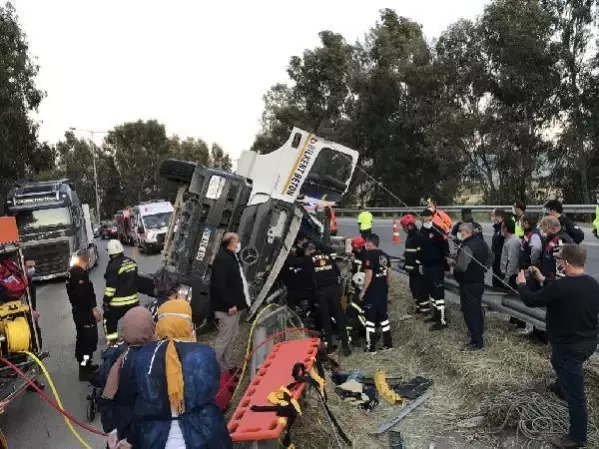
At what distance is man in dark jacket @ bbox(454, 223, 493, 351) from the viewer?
7.48 meters

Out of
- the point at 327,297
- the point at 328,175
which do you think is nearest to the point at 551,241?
the point at 327,297

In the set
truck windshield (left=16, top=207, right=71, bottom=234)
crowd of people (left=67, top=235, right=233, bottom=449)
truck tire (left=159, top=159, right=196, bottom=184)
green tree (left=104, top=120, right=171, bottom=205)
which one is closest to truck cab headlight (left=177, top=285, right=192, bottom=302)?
truck tire (left=159, top=159, right=196, bottom=184)

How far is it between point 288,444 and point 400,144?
99.7 feet

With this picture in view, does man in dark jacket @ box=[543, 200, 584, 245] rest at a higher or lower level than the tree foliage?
lower

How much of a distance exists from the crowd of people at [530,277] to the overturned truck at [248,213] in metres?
1.73

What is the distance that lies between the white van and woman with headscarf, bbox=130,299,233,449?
73.4 feet

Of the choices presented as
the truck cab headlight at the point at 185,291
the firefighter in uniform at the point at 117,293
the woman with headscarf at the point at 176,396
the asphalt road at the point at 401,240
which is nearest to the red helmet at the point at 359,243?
the truck cab headlight at the point at 185,291

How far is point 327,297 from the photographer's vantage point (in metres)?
8.78

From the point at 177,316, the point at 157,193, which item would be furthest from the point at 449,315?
the point at 157,193

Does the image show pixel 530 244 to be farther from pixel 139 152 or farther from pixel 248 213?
pixel 139 152

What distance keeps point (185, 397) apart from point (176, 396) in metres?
0.05

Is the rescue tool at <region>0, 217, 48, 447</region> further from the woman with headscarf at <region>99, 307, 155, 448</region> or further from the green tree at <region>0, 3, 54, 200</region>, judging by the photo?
the green tree at <region>0, 3, 54, 200</region>

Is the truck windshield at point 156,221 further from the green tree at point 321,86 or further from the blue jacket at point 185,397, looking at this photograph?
the blue jacket at point 185,397

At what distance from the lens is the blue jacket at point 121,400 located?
3.46 meters
